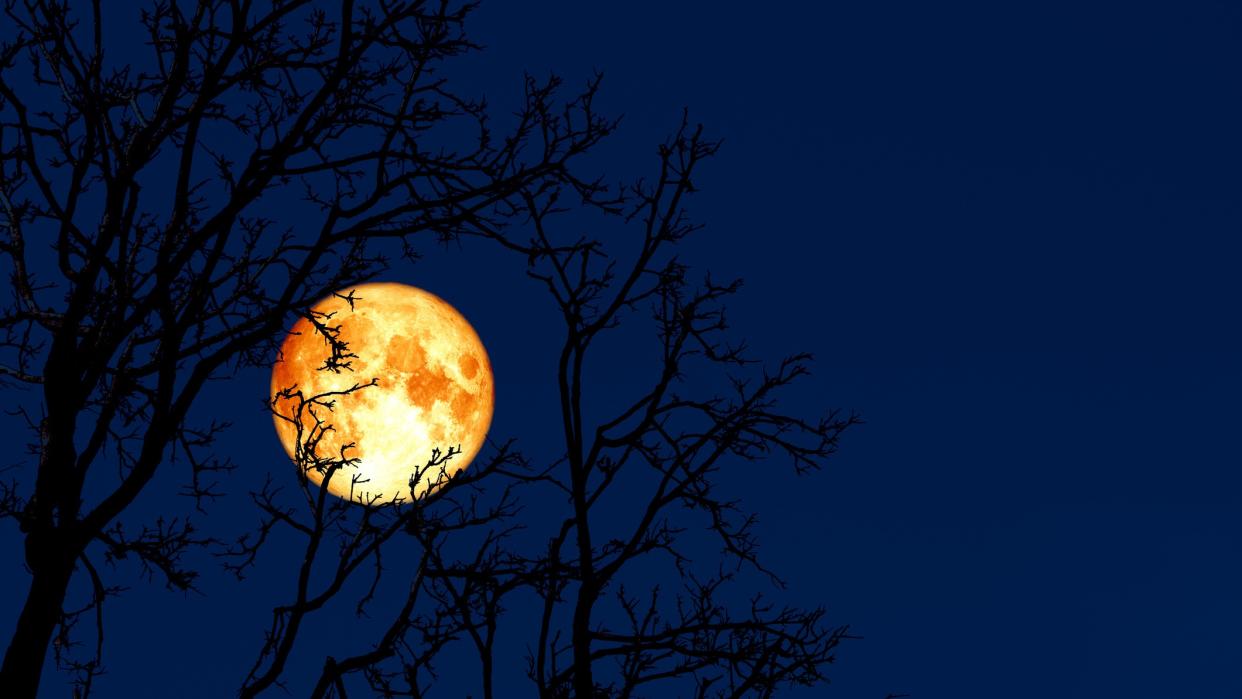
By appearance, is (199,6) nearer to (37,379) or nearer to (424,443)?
(37,379)

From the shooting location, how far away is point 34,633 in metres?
6.29

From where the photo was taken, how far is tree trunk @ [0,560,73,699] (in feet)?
20.3

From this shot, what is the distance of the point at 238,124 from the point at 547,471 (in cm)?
309

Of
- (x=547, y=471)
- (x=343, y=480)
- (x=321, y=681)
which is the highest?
(x=343, y=480)

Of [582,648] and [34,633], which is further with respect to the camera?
[582,648]

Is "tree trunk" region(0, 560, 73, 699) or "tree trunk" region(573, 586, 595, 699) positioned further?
"tree trunk" region(573, 586, 595, 699)

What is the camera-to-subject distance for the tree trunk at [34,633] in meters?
6.18

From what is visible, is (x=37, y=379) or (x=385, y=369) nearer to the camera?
(x=37, y=379)

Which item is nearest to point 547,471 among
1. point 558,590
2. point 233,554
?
point 558,590

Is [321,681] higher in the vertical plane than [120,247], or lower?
lower

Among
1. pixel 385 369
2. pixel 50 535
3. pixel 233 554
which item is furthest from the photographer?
pixel 385 369

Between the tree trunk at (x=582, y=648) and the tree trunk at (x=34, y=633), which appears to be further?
the tree trunk at (x=582, y=648)

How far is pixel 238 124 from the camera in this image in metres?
7.99

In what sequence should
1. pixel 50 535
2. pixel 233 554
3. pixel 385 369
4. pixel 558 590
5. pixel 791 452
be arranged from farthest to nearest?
1. pixel 385 369
2. pixel 791 452
3. pixel 558 590
4. pixel 233 554
5. pixel 50 535
